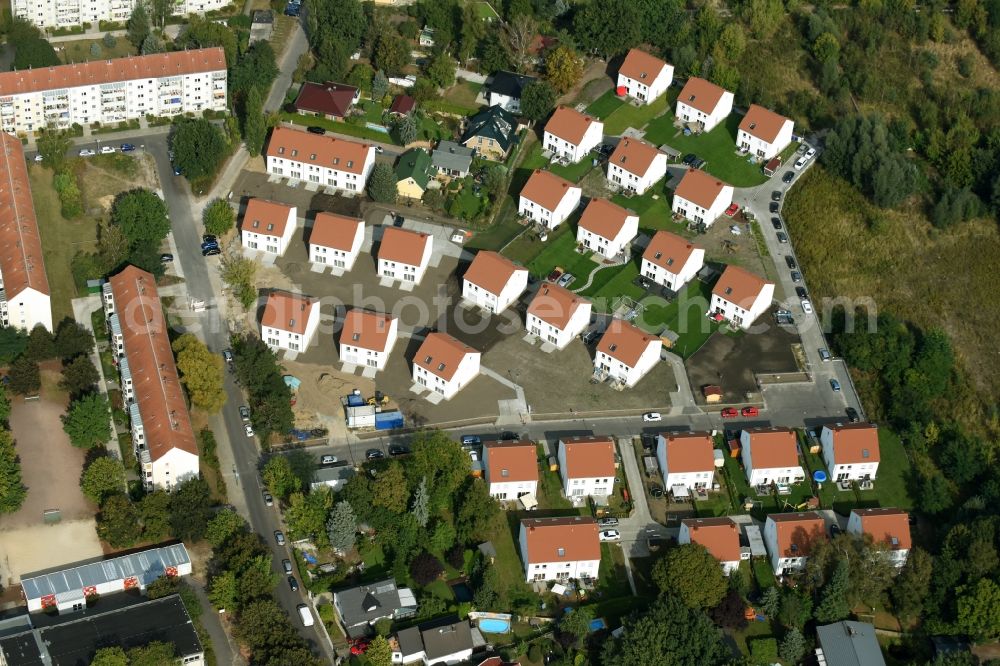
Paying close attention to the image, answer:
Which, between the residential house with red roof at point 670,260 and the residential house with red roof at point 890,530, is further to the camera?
the residential house with red roof at point 670,260

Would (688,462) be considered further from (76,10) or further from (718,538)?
(76,10)

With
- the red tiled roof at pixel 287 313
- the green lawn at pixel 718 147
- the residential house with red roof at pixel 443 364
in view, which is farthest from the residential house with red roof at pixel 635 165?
the red tiled roof at pixel 287 313

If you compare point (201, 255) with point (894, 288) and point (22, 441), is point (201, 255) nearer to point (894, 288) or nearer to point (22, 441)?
point (22, 441)

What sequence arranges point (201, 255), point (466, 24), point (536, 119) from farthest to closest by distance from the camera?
point (466, 24)
point (536, 119)
point (201, 255)

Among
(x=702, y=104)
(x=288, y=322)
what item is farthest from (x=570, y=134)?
(x=288, y=322)

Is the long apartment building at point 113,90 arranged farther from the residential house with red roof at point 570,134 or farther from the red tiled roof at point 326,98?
the residential house with red roof at point 570,134

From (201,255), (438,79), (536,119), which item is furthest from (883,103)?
(201,255)

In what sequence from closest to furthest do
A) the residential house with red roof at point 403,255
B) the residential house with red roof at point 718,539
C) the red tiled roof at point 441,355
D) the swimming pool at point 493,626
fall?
the swimming pool at point 493,626 < the residential house with red roof at point 718,539 < the red tiled roof at point 441,355 < the residential house with red roof at point 403,255
